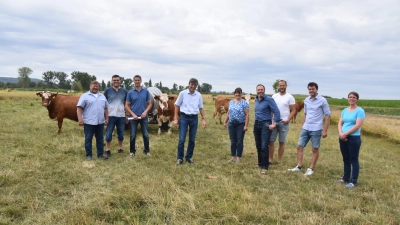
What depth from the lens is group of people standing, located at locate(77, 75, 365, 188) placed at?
5469 millimetres

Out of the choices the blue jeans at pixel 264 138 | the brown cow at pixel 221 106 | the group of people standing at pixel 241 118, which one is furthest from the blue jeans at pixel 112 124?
the brown cow at pixel 221 106

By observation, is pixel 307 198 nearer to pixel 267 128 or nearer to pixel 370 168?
pixel 267 128

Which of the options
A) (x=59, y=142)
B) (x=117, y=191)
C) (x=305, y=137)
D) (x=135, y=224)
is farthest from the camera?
(x=59, y=142)

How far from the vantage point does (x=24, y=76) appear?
301 feet

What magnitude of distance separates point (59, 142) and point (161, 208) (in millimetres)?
5885

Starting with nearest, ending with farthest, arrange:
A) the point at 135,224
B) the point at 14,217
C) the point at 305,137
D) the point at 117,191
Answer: the point at 135,224
the point at 14,217
the point at 117,191
the point at 305,137

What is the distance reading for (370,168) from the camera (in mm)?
6785

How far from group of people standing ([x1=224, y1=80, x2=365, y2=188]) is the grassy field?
344 mm

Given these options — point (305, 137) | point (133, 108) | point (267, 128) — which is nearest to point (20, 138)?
point (133, 108)

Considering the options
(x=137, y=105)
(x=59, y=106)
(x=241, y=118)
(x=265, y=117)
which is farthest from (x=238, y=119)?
(x=59, y=106)

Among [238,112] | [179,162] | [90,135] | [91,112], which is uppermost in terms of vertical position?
[238,112]

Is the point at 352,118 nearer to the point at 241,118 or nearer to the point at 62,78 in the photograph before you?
the point at 241,118

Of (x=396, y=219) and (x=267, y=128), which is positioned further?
(x=267, y=128)

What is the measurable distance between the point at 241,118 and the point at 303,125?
135 centimetres
